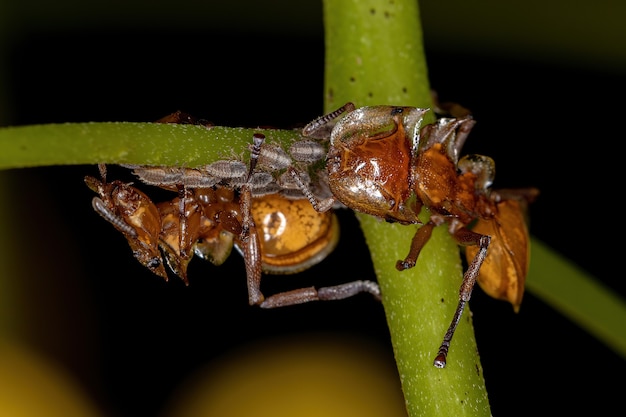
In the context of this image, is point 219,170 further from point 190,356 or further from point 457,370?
point 190,356

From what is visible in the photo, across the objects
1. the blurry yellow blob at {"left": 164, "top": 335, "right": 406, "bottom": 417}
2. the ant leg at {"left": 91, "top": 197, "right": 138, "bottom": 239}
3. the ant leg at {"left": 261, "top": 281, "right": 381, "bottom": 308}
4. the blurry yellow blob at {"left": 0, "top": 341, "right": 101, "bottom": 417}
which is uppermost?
the ant leg at {"left": 91, "top": 197, "right": 138, "bottom": 239}

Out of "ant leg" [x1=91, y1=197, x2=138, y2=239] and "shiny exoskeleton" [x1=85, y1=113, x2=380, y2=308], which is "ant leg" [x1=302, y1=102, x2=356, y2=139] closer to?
"shiny exoskeleton" [x1=85, y1=113, x2=380, y2=308]

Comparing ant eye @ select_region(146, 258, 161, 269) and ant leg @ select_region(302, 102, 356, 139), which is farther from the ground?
Answer: ant leg @ select_region(302, 102, 356, 139)

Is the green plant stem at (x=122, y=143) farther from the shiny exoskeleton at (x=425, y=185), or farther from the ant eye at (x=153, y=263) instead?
the ant eye at (x=153, y=263)

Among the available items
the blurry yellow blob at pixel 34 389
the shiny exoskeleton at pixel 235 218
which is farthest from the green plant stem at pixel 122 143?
the blurry yellow blob at pixel 34 389

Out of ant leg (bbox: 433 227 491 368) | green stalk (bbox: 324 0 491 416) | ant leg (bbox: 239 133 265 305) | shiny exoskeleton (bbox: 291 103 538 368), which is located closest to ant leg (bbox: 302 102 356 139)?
shiny exoskeleton (bbox: 291 103 538 368)

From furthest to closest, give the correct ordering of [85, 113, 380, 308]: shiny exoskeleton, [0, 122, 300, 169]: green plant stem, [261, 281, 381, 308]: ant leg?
[261, 281, 381, 308]: ant leg < [85, 113, 380, 308]: shiny exoskeleton < [0, 122, 300, 169]: green plant stem

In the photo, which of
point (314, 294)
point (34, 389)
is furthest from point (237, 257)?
point (314, 294)
